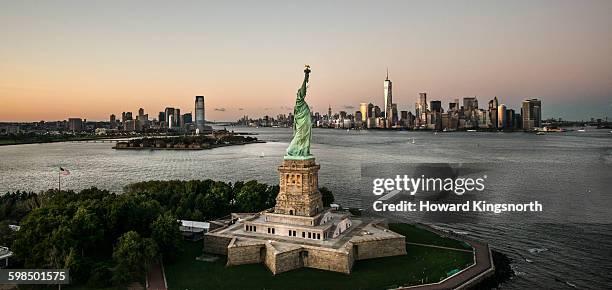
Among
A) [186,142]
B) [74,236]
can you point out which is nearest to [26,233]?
[74,236]

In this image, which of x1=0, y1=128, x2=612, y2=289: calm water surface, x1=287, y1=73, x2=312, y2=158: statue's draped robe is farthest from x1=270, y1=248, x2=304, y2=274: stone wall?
x1=0, y1=128, x2=612, y2=289: calm water surface

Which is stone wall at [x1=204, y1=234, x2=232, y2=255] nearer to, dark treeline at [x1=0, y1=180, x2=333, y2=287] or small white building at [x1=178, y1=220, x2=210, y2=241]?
dark treeline at [x1=0, y1=180, x2=333, y2=287]

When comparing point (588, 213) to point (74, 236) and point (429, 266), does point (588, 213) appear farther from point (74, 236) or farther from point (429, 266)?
point (74, 236)

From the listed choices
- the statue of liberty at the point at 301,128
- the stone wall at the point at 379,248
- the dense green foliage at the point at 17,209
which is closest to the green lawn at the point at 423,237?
the stone wall at the point at 379,248

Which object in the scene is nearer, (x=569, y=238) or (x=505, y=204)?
(x=569, y=238)

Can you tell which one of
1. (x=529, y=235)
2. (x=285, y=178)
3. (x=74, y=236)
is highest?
(x=285, y=178)
